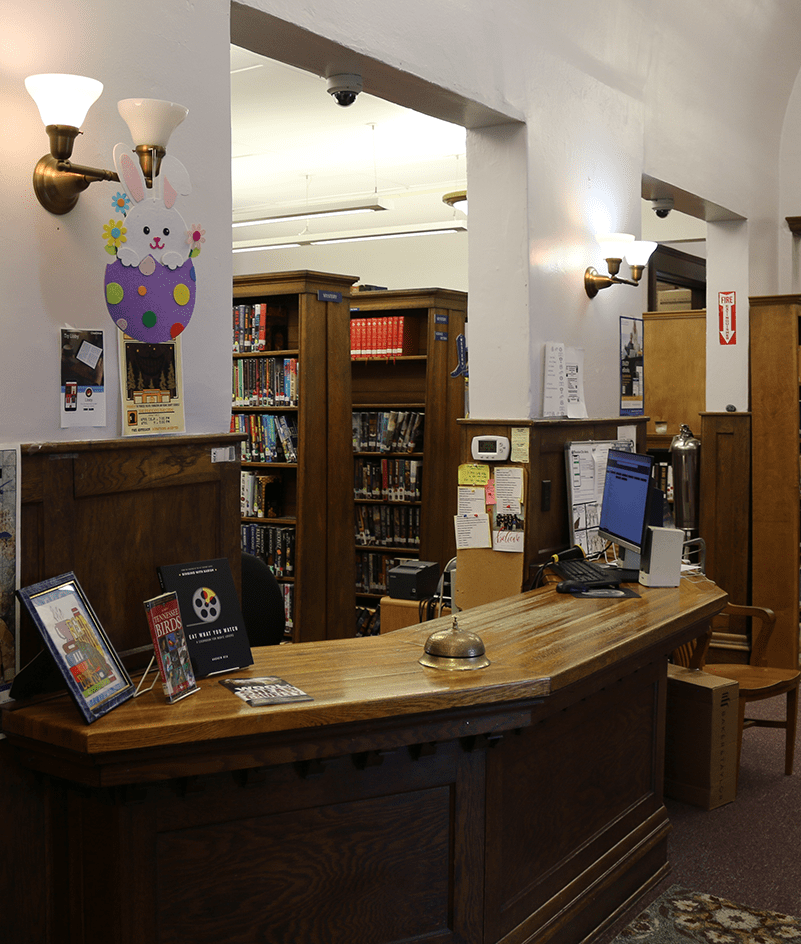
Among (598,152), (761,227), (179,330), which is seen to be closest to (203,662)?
(179,330)

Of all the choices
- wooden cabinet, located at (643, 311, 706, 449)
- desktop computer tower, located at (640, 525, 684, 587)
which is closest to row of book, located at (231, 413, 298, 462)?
wooden cabinet, located at (643, 311, 706, 449)

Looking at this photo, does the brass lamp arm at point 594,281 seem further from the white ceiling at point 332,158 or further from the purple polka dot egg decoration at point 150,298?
the white ceiling at point 332,158

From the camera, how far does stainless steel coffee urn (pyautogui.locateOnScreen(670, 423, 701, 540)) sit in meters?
5.86

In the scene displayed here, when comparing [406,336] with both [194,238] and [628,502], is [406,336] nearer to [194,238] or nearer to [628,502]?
[628,502]

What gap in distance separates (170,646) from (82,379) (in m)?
0.63

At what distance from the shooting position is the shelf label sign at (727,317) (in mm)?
6008

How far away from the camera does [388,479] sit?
6234mm

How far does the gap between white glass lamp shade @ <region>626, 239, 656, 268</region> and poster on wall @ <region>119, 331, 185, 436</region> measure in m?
2.54

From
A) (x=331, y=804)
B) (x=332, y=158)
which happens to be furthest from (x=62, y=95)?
(x=332, y=158)

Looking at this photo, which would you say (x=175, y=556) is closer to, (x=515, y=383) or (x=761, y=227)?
(x=515, y=383)

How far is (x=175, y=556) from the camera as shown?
232cm

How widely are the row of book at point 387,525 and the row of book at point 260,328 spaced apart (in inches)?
50.0

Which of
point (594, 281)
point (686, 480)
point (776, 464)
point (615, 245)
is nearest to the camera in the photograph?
point (594, 281)

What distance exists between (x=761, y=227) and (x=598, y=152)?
8.83 ft
